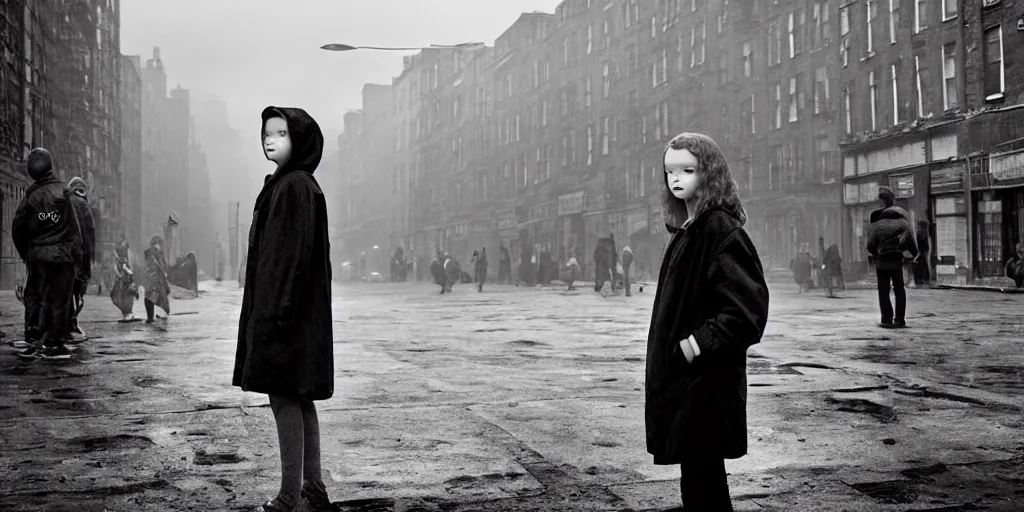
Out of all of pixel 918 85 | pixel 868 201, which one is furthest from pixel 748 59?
pixel 918 85

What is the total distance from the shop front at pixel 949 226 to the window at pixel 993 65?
2.15 m

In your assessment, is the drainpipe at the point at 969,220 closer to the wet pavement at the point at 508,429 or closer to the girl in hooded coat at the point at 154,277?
the wet pavement at the point at 508,429

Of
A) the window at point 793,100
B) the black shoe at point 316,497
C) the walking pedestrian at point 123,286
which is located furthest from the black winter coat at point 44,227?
the window at point 793,100

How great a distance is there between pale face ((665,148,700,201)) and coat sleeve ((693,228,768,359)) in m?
0.21

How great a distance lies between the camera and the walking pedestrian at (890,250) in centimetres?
1261

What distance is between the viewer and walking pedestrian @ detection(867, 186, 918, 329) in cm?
1261

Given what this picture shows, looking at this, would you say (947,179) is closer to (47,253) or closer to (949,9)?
(949,9)

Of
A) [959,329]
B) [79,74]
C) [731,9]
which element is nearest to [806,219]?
[731,9]

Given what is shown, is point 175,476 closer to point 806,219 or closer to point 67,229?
point 67,229

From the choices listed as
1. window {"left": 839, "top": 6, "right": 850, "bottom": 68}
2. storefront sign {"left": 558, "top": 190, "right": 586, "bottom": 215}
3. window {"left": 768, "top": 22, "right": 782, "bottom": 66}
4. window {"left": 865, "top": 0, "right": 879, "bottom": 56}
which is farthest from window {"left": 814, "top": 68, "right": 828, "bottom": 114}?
storefront sign {"left": 558, "top": 190, "right": 586, "bottom": 215}

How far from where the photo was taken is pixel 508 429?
560 centimetres

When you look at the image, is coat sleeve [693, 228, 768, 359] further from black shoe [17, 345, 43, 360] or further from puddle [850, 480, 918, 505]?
black shoe [17, 345, 43, 360]

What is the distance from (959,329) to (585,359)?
5.69 meters

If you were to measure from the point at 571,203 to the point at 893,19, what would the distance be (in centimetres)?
2280
